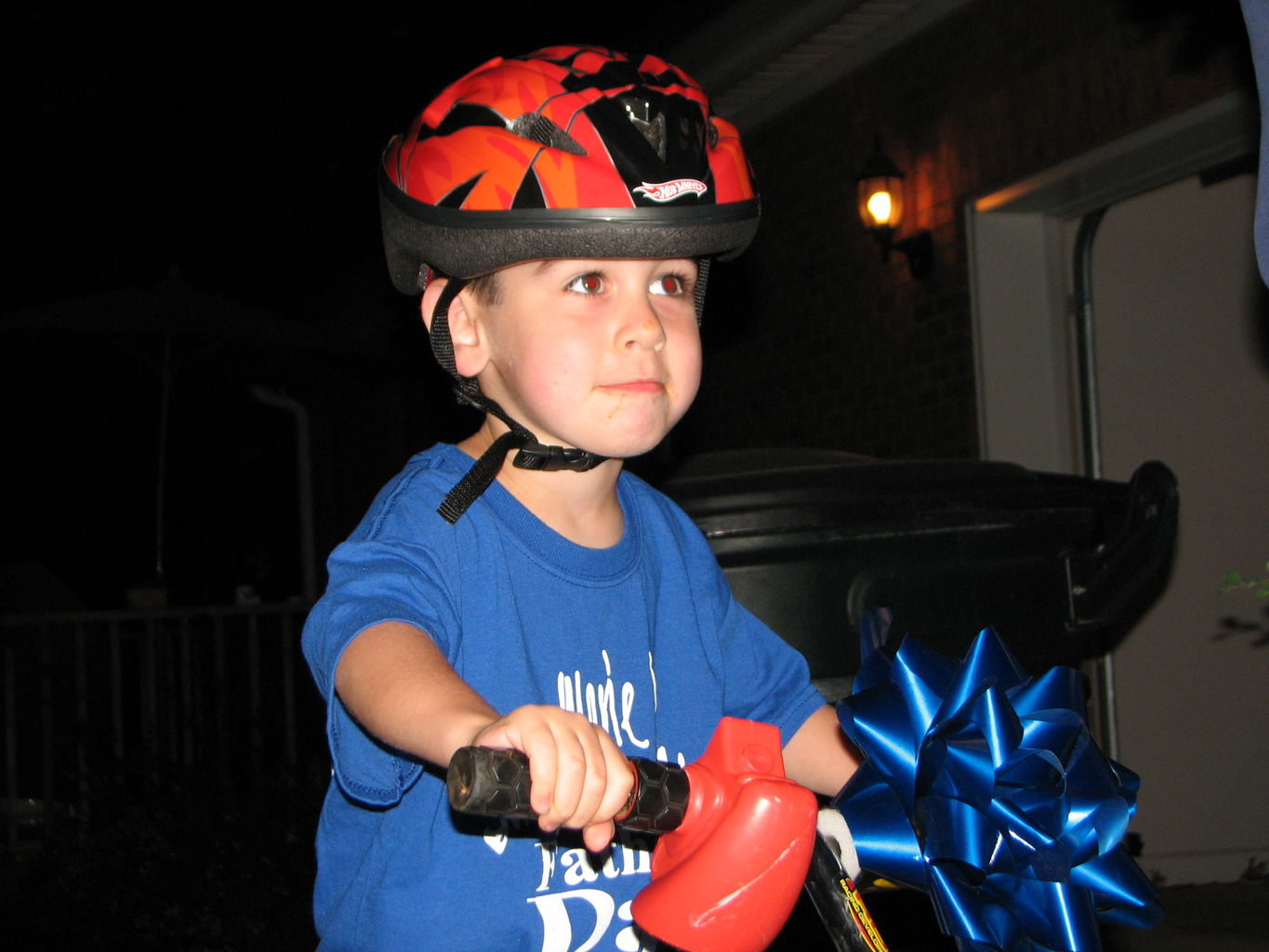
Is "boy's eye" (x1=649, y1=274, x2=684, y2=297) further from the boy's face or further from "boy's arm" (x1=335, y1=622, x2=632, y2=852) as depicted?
"boy's arm" (x1=335, y1=622, x2=632, y2=852)

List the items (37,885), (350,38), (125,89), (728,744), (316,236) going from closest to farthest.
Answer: (728,744)
(37,885)
(350,38)
(125,89)
(316,236)

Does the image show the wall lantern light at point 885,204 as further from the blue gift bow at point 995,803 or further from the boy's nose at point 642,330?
the blue gift bow at point 995,803

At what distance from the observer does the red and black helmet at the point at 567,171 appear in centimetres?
199

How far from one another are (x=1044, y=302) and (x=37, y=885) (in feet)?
18.4

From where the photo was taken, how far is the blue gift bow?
1.49m

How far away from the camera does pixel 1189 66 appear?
583 cm

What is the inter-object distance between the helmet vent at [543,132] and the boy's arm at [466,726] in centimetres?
79

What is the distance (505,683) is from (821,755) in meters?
0.55

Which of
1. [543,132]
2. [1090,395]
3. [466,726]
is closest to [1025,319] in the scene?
[1090,395]

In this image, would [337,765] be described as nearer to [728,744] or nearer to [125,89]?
[728,744]

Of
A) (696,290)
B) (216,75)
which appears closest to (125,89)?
(216,75)

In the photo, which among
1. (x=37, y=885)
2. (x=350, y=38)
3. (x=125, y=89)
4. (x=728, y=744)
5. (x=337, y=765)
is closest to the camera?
(x=728, y=744)

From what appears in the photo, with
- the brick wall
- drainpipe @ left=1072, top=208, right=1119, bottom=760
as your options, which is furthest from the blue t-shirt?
drainpipe @ left=1072, top=208, right=1119, bottom=760

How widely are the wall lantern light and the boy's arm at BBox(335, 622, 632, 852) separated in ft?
21.5
